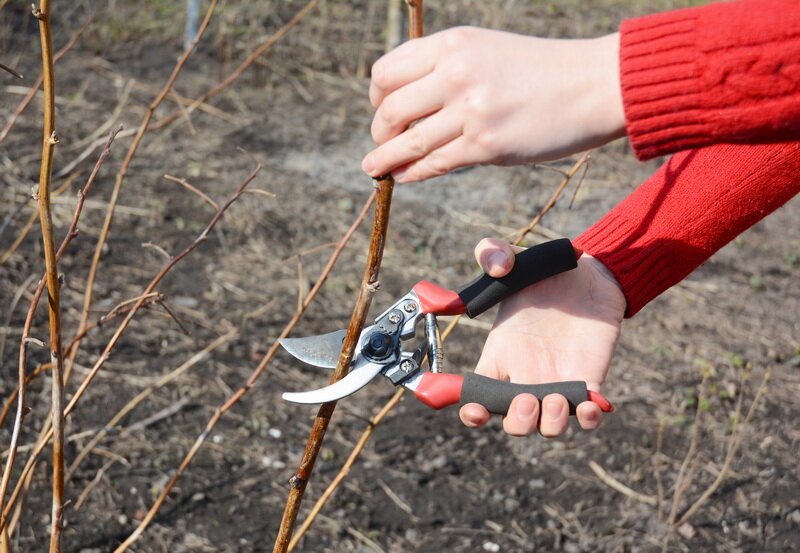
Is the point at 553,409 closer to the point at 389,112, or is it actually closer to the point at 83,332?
the point at 389,112

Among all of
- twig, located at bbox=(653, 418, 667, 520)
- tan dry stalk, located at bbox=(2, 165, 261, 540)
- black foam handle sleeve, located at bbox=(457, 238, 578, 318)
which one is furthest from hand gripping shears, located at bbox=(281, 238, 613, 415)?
twig, located at bbox=(653, 418, 667, 520)

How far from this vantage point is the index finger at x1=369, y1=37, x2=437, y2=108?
1.06 meters

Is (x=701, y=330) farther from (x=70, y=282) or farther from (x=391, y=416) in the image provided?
(x=70, y=282)

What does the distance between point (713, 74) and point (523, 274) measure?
2.20ft

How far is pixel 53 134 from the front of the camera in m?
1.17

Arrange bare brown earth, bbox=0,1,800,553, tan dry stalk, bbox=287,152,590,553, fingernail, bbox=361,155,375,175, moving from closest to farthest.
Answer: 1. fingernail, bbox=361,155,375,175
2. tan dry stalk, bbox=287,152,590,553
3. bare brown earth, bbox=0,1,800,553

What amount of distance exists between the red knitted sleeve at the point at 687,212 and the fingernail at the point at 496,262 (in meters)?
0.38

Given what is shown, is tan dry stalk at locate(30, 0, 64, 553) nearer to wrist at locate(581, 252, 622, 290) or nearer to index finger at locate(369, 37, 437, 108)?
index finger at locate(369, 37, 437, 108)

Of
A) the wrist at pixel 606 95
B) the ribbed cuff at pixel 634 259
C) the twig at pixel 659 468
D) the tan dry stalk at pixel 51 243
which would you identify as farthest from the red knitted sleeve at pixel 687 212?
the tan dry stalk at pixel 51 243

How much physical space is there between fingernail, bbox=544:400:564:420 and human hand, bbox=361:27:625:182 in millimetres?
498

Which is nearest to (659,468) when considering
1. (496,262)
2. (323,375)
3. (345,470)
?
(323,375)

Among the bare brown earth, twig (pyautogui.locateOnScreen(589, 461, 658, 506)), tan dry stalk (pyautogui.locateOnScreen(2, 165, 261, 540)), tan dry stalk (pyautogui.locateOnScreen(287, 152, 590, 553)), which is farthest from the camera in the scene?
twig (pyautogui.locateOnScreen(589, 461, 658, 506))

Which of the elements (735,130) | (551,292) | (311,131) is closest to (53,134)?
(735,130)

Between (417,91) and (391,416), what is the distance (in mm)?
2027
